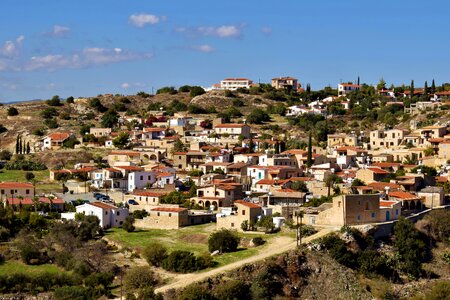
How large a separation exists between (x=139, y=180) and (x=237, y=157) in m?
11.4

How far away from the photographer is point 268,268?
38000mm

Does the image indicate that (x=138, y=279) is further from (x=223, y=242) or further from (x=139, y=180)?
(x=139, y=180)

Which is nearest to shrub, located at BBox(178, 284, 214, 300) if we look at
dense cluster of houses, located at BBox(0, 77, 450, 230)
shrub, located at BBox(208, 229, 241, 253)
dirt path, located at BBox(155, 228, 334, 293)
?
dirt path, located at BBox(155, 228, 334, 293)

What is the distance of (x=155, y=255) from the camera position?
39906mm

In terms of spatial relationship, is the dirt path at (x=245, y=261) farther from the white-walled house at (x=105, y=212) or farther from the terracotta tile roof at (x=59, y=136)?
the terracotta tile roof at (x=59, y=136)

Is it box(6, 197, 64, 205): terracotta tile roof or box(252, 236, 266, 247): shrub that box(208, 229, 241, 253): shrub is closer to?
box(252, 236, 266, 247): shrub

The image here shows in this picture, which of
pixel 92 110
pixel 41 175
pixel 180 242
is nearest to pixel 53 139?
pixel 41 175

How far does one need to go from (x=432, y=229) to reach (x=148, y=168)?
24.6 meters

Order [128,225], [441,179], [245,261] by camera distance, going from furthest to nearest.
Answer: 1. [441,179]
2. [128,225]
3. [245,261]

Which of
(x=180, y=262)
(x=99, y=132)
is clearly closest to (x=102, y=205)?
(x=180, y=262)

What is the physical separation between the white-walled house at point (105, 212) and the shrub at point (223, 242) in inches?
337

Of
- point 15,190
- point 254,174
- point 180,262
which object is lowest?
point 180,262

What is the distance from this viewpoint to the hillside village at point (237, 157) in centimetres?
4722

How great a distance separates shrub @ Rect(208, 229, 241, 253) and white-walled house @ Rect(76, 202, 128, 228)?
8.55 meters
